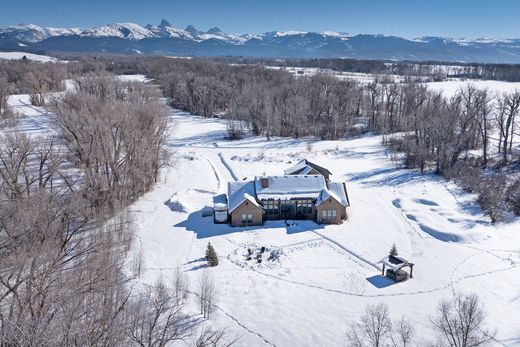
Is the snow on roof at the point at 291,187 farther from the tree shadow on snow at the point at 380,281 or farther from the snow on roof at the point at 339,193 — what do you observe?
the tree shadow on snow at the point at 380,281

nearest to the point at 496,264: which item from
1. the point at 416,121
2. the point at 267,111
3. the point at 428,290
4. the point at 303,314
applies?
the point at 428,290

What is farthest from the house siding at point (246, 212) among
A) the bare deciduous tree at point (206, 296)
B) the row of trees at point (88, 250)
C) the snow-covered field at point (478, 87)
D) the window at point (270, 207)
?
the snow-covered field at point (478, 87)

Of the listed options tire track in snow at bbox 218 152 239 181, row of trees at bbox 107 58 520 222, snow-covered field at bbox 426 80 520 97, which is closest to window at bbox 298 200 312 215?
tire track in snow at bbox 218 152 239 181

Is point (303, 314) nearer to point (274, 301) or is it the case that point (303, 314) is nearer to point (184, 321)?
point (274, 301)

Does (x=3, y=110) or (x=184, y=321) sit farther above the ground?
(x=3, y=110)

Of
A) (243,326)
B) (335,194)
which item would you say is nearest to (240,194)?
(335,194)

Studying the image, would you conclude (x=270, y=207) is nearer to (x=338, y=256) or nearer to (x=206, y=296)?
(x=338, y=256)
